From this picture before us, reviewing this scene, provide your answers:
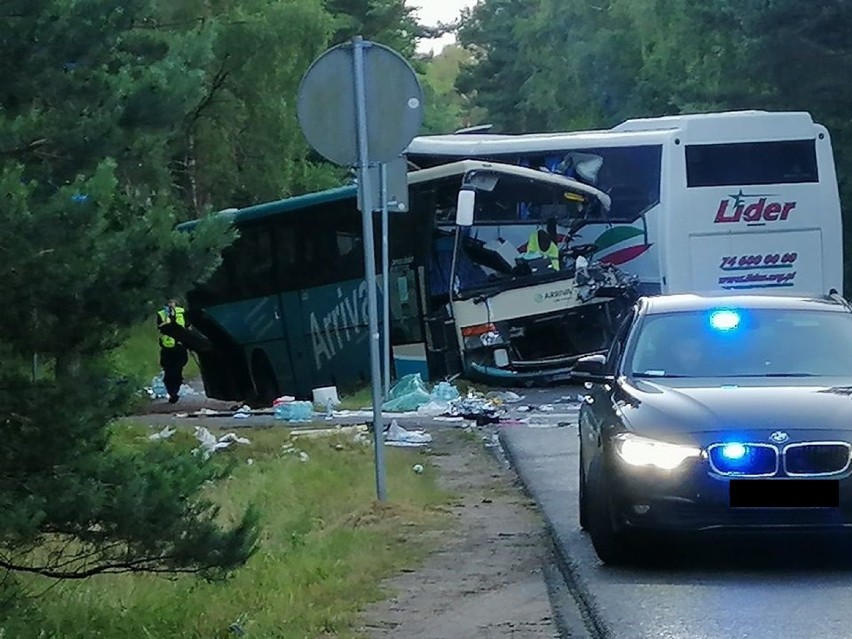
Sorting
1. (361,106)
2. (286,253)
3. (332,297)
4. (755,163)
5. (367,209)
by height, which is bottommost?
(332,297)

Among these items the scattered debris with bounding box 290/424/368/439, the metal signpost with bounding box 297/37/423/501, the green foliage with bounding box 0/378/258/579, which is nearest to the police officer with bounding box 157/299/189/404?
the scattered debris with bounding box 290/424/368/439

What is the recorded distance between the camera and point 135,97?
797cm

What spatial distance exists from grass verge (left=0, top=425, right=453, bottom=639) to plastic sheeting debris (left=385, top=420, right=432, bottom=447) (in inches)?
104

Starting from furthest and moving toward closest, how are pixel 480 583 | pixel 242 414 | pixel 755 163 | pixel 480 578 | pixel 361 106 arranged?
pixel 755 163
pixel 242 414
pixel 361 106
pixel 480 578
pixel 480 583

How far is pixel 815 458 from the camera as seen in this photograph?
8.45 meters

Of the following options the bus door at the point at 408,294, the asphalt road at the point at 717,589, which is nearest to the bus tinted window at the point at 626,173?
the bus door at the point at 408,294

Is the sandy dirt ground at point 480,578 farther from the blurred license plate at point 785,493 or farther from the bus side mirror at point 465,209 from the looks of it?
the bus side mirror at point 465,209

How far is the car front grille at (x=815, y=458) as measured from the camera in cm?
844

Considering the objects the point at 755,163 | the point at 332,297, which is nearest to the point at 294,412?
the point at 332,297

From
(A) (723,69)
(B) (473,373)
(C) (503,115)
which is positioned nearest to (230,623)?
(B) (473,373)

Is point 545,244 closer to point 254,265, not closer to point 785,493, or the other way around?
point 254,265

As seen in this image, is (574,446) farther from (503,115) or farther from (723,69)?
(503,115)

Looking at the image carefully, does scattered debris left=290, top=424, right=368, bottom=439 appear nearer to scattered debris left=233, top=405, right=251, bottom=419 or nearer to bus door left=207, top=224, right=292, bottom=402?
scattered debris left=233, top=405, right=251, bottom=419

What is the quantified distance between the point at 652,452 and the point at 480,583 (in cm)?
114
